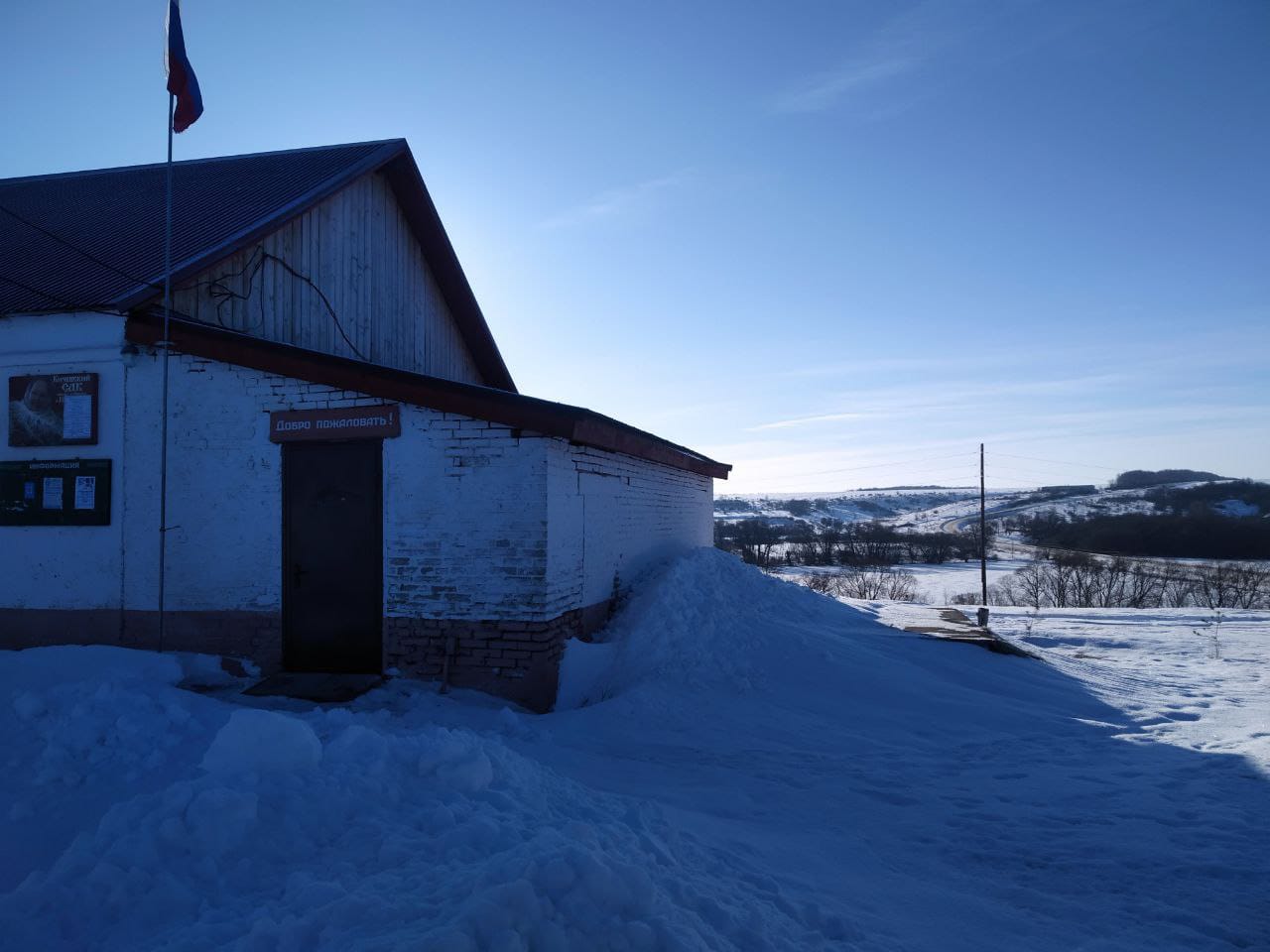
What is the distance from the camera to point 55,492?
784cm

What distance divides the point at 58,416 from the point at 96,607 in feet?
7.12

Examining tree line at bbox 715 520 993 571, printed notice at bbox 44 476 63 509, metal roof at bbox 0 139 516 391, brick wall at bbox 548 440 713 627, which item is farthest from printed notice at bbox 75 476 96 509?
tree line at bbox 715 520 993 571

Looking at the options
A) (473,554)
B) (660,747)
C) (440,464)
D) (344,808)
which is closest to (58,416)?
(440,464)

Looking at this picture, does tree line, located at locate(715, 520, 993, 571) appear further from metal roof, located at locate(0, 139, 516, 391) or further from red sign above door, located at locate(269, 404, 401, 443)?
red sign above door, located at locate(269, 404, 401, 443)

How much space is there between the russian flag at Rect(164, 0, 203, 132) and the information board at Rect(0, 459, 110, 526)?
3.86 m

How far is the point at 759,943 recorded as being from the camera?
2689 mm

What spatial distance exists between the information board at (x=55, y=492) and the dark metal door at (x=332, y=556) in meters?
2.23

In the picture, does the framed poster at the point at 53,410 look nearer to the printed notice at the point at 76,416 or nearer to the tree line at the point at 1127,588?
the printed notice at the point at 76,416

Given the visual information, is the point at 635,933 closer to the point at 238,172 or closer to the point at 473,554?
the point at 473,554

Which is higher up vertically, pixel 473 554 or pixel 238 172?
pixel 238 172

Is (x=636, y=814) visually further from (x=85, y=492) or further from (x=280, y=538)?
(x=85, y=492)

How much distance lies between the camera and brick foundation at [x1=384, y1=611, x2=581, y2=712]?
22.1 feet

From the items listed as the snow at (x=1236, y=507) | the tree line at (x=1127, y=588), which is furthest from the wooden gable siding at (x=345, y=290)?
the snow at (x=1236, y=507)

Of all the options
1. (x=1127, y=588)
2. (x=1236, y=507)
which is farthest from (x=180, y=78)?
(x=1236, y=507)
